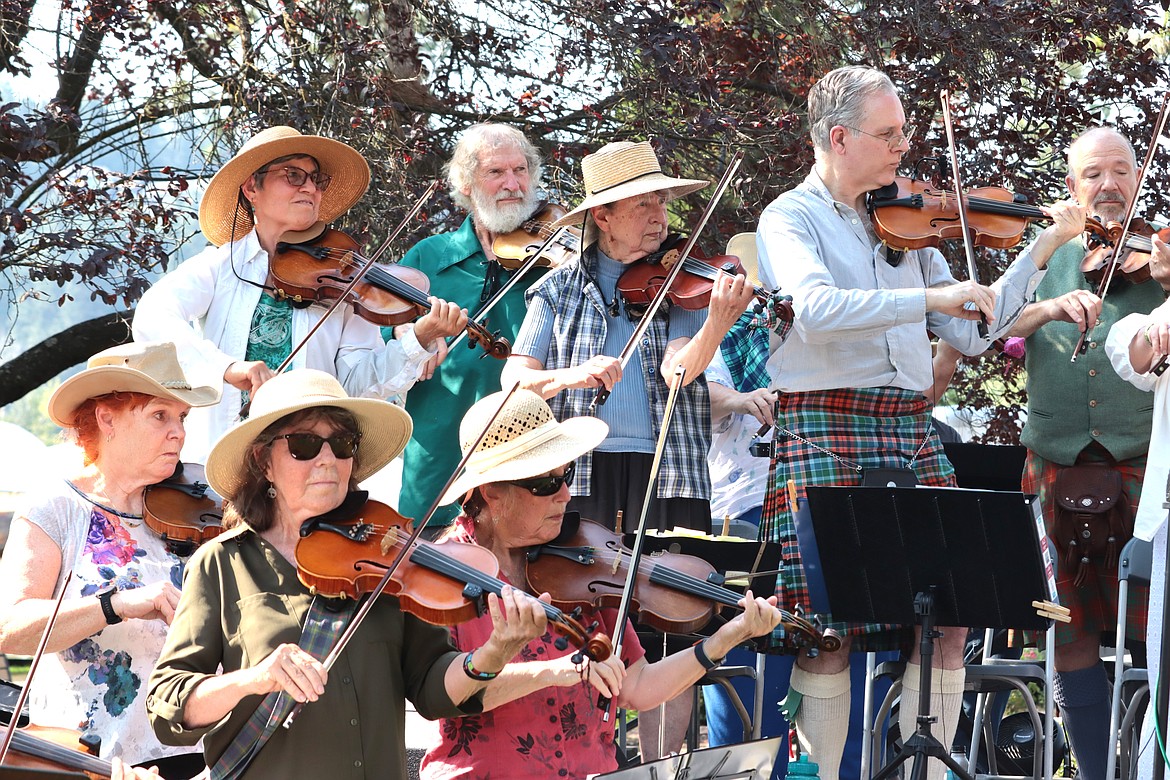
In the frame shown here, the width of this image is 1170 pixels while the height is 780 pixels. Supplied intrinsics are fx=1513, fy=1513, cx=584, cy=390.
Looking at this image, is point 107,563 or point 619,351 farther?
point 619,351

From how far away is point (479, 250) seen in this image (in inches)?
192

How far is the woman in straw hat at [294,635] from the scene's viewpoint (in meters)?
2.80

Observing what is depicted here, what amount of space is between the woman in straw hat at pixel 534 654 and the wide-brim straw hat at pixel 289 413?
211mm

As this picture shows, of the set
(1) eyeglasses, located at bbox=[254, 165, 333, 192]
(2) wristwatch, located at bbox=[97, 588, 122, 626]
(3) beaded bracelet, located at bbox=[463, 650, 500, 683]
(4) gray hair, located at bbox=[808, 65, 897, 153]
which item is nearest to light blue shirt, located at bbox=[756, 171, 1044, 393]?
(4) gray hair, located at bbox=[808, 65, 897, 153]

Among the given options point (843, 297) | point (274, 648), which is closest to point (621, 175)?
point (843, 297)

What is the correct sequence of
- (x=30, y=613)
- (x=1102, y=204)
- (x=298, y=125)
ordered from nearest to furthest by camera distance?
1. (x=30, y=613)
2. (x=1102, y=204)
3. (x=298, y=125)

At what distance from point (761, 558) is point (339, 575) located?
53.5 inches

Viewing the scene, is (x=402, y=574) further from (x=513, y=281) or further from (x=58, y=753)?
(x=513, y=281)

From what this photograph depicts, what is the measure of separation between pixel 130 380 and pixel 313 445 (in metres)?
0.65

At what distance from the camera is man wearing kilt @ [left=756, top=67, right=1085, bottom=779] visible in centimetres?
393

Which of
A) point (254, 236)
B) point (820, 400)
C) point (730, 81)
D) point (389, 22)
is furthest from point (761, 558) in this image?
point (389, 22)

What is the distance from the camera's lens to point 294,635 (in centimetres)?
288

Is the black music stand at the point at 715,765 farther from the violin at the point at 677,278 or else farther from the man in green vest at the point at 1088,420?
the man in green vest at the point at 1088,420

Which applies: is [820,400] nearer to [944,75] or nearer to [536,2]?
[944,75]
